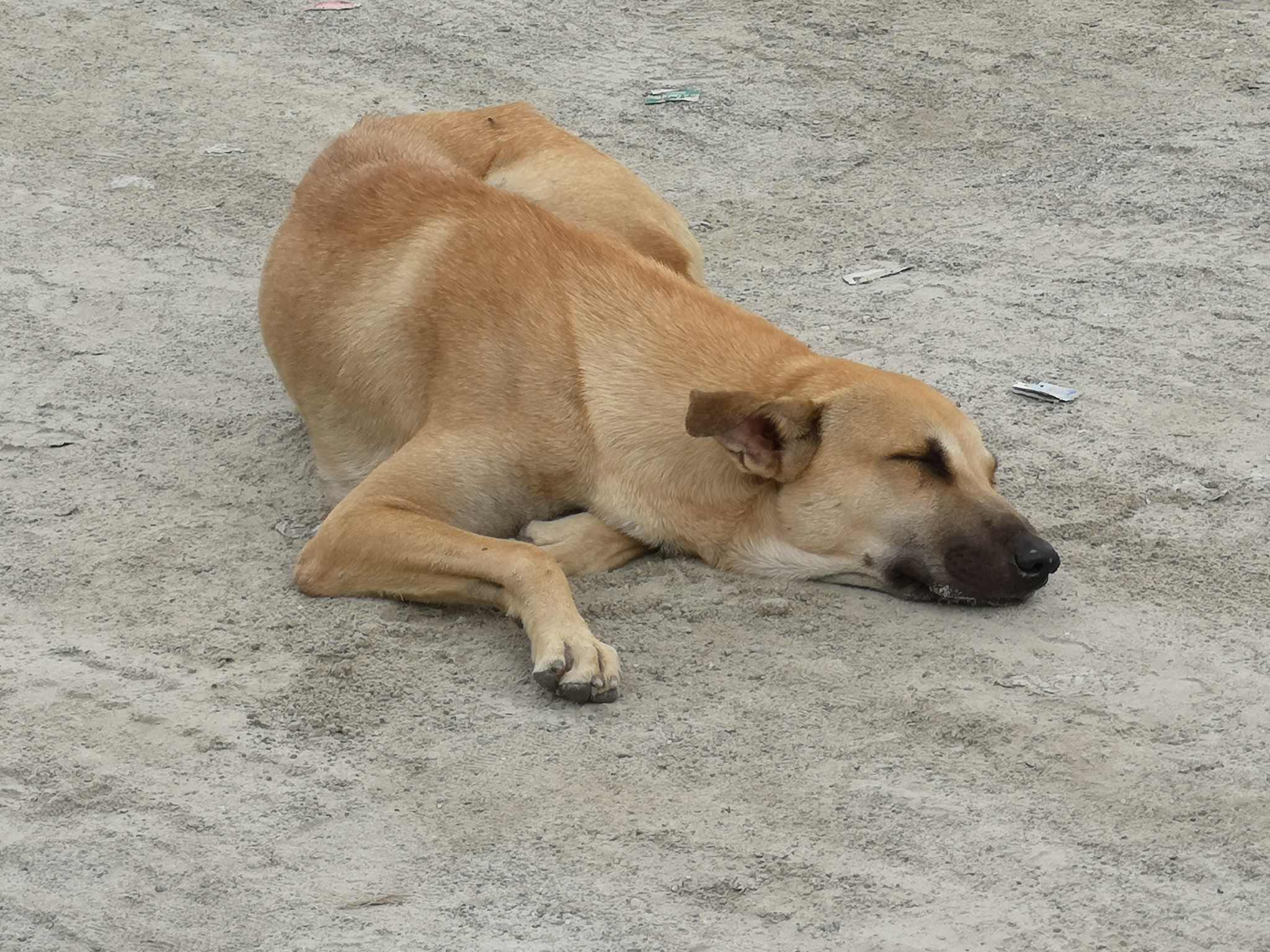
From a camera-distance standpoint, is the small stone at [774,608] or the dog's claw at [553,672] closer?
the dog's claw at [553,672]

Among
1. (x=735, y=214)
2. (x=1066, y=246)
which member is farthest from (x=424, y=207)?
(x=1066, y=246)

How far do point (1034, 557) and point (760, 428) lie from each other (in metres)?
0.83

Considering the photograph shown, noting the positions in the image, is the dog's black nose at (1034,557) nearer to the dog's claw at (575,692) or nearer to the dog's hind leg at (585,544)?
the dog's hind leg at (585,544)

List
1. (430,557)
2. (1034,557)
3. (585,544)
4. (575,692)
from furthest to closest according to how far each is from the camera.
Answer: (585,544), (430,557), (1034,557), (575,692)

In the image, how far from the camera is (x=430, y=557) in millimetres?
4480

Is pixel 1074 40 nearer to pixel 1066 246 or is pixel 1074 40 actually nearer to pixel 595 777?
pixel 1066 246

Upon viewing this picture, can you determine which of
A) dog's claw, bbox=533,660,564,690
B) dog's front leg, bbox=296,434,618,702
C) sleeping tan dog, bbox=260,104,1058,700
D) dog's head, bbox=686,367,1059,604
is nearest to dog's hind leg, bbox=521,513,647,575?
sleeping tan dog, bbox=260,104,1058,700

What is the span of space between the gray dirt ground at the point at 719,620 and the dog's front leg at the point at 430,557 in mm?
89

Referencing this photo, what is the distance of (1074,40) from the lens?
9.08 meters

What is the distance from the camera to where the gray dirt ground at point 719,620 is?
11.1ft

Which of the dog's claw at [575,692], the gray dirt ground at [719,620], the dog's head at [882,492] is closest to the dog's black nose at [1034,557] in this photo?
the dog's head at [882,492]

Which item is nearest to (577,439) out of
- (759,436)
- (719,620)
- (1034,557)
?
(759,436)

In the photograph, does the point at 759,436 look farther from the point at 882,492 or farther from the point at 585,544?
the point at 585,544

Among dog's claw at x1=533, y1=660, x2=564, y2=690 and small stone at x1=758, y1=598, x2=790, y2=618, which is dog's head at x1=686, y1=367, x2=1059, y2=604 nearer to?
small stone at x1=758, y1=598, x2=790, y2=618
